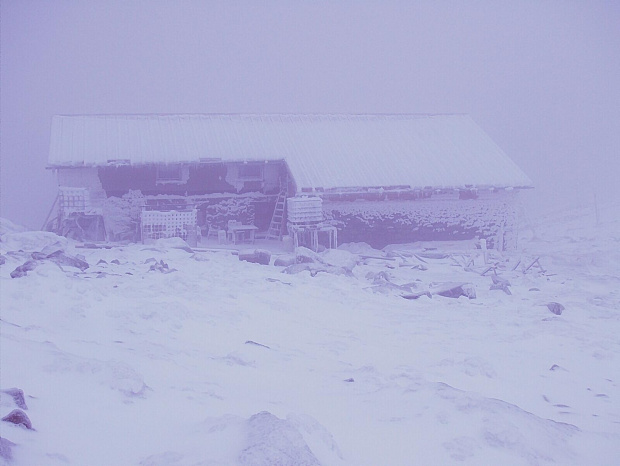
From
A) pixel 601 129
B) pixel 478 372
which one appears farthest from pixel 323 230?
pixel 601 129

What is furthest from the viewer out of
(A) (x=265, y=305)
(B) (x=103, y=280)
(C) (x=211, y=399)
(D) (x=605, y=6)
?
(D) (x=605, y=6)

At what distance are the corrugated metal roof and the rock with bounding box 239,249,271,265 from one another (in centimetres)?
543

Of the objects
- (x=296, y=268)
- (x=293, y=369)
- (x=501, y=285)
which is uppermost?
(x=296, y=268)

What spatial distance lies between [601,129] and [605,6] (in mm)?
31509

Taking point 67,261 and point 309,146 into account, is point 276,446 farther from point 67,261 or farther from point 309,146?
point 309,146

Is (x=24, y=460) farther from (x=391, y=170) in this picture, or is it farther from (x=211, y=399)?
(x=391, y=170)

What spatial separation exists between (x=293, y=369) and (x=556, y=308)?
241 inches

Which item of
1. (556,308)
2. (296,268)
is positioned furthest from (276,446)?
(296,268)

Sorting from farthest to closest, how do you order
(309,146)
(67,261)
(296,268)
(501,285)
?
(309,146)
(296,268)
(501,285)
(67,261)

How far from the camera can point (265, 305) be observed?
9.49 meters

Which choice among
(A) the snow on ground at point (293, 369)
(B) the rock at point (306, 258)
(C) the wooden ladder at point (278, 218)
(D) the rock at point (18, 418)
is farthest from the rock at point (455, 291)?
(C) the wooden ladder at point (278, 218)

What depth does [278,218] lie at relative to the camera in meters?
21.7

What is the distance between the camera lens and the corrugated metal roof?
68.7ft

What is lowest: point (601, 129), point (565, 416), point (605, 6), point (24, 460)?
point (565, 416)
